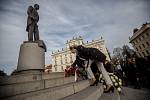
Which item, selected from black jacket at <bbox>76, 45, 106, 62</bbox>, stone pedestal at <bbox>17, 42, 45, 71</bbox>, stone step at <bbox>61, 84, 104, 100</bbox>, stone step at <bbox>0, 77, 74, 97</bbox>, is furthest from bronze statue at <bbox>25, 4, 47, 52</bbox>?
stone step at <bbox>61, 84, 104, 100</bbox>

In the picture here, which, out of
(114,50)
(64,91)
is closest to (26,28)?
(64,91)

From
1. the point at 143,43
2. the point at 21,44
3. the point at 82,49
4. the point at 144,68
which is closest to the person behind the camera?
the point at 82,49

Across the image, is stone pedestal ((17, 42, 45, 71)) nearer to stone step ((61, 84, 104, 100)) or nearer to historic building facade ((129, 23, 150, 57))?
stone step ((61, 84, 104, 100))

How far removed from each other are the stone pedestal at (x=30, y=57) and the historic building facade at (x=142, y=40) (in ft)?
116

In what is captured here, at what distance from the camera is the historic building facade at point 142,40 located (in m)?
36.5

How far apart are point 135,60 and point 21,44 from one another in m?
6.15

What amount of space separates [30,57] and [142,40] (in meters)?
39.4

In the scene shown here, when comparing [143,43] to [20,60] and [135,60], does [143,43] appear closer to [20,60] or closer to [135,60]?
[135,60]

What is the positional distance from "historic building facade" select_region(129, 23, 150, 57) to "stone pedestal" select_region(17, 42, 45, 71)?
35256 millimetres

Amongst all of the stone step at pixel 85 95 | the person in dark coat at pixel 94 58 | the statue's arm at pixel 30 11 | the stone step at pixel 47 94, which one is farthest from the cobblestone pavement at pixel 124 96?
the statue's arm at pixel 30 11

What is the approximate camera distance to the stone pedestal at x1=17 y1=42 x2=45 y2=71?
5992 millimetres

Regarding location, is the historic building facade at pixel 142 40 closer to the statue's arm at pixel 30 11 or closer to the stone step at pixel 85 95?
the statue's arm at pixel 30 11

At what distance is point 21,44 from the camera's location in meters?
6.59

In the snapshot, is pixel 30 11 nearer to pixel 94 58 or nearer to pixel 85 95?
pixel 94 58
